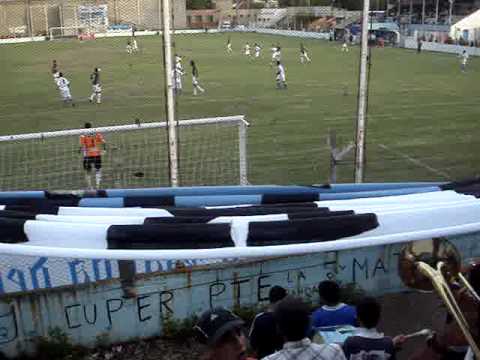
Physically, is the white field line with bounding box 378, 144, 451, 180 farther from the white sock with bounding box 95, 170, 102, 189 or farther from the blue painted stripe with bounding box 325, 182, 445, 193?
the white sock with bounding box 95, 170, 102, 189

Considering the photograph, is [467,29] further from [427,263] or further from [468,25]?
[427,263]

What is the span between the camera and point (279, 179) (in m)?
11.3

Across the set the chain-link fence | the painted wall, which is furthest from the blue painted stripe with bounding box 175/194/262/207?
the chain-link fence

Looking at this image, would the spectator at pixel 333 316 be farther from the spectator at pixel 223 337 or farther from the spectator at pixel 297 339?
the spectator at pixel 223 337

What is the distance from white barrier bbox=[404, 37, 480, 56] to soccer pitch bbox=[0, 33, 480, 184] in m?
1.51

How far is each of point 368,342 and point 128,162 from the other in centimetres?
891

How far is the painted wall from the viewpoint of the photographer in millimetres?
5238

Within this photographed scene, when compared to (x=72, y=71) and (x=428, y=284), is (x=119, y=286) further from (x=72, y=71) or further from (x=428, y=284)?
(x=72, y=71)

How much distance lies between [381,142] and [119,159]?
6362 mm

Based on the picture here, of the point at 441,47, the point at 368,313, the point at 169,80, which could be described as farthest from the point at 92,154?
the point at 441,47

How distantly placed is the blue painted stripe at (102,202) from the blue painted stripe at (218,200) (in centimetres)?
46

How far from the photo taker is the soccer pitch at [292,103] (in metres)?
12.6

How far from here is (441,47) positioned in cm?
4009

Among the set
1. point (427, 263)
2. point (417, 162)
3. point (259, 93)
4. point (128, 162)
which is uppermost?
point (427, 263)
